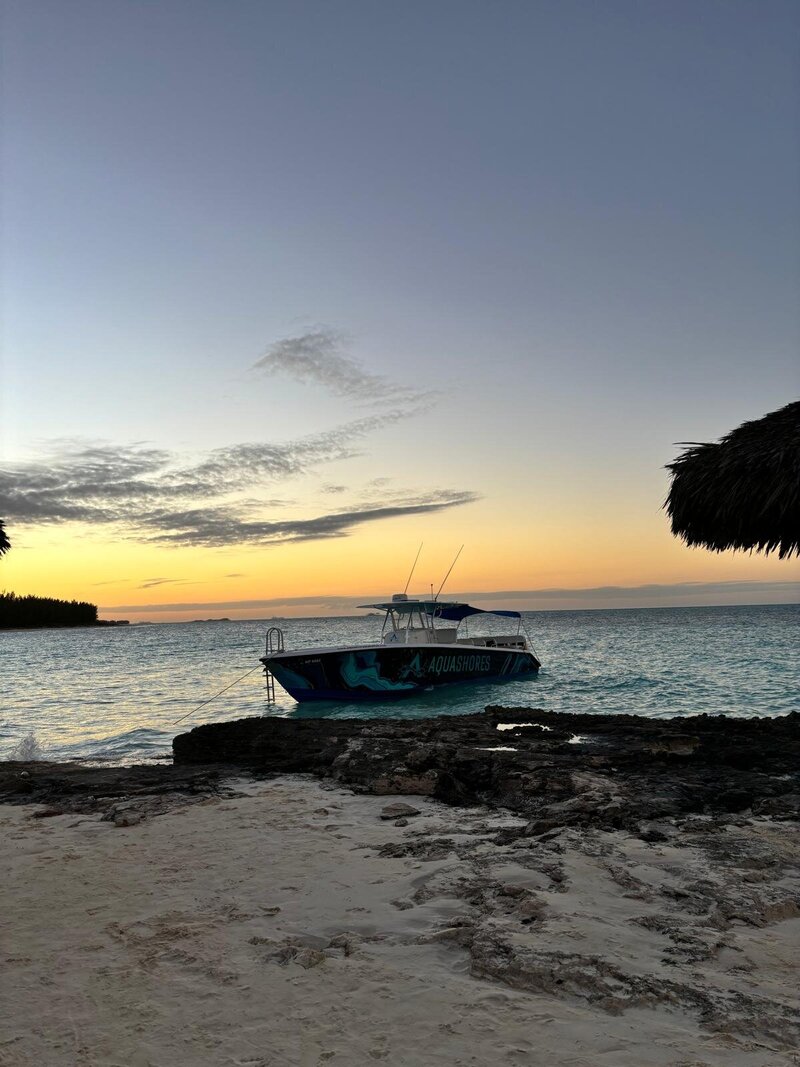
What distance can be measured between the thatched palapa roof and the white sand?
16.1 feet

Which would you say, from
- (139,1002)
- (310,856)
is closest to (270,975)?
(139,1002)

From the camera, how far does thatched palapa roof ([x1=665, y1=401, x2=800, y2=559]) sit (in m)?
8.43

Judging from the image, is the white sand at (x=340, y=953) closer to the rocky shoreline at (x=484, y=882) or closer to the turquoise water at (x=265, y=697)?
the rocky shoreline at (x=484, y=882)

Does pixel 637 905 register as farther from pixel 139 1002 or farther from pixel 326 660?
pixel 326 660

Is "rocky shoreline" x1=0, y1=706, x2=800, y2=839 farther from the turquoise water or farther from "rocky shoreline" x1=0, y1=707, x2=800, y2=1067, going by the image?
the turquoise water

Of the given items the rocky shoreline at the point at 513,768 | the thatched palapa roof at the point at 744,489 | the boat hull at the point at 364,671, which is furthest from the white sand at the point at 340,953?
the boat hull at the point at 364,671

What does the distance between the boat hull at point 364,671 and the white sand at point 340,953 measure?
15.7 m

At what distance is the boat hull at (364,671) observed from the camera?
72.6ft

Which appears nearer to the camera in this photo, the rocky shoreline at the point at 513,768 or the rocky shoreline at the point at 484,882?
the rocky shoreline at the point at 484,882

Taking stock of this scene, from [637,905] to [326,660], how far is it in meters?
18.0

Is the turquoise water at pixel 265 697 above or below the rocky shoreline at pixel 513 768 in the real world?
below

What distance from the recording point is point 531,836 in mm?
6066

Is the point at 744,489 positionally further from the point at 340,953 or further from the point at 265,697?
the point at 265,697

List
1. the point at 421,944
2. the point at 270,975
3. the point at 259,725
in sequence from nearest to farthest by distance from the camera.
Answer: the point at 270,975 < the point at 421,944 < the point at 259,725
